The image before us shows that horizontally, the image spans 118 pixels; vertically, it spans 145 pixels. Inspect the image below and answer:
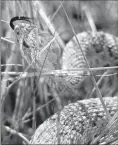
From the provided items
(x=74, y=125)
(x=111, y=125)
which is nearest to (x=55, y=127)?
(x=74, y=125)

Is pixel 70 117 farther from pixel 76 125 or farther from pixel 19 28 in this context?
pixel 19 28

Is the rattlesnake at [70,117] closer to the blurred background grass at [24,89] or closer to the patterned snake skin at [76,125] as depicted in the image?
the patterned snake skin at [76,125]

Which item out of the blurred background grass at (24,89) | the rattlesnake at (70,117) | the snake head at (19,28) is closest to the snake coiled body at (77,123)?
the rattlesnake at (70,117)

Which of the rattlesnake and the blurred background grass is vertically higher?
the blurred background grass

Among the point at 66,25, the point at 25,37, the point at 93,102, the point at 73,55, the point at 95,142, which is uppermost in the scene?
the point at 66,25

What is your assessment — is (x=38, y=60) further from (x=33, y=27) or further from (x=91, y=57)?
(x=91, y=57)

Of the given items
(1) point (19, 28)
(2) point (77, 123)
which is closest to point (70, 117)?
(2) point (77, 123)

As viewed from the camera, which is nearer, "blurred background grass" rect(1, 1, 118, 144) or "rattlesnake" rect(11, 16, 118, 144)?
"rattlesnake" rect(11, 16, 118, 144)

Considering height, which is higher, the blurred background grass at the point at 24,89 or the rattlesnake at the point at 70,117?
the blurred background grass at the point at 24,89

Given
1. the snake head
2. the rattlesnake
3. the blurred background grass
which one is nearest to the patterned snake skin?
the rattlesnake

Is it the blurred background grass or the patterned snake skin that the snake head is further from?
the patterned snake skin

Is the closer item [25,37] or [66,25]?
[25,37]
